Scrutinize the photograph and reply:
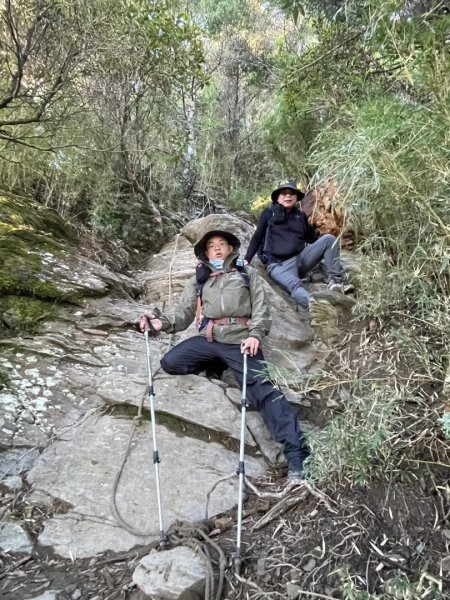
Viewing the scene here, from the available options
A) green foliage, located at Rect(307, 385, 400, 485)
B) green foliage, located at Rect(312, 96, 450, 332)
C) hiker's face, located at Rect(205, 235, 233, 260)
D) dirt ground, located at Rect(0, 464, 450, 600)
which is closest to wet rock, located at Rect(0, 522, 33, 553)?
dirt ground, located at Rect(0, 464, 450, 600)

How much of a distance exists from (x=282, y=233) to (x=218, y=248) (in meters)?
1.57

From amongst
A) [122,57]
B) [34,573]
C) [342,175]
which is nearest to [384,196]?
[342,175]

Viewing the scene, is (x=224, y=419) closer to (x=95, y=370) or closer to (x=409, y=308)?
(x=95, y=370)

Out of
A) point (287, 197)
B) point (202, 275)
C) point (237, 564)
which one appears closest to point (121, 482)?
point (237, 564)

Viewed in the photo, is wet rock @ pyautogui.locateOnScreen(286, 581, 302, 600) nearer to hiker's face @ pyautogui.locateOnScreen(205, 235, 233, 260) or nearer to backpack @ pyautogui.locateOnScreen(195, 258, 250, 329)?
backpack @ pyautogui.locateOnScreen(195, 258, 250, 329)

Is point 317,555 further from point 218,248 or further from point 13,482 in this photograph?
point 218,248

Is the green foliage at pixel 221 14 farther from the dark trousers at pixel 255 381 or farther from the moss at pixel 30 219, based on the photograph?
the dark trousers at pixel 255 381

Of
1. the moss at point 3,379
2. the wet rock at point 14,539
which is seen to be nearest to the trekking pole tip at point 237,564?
the wet rock at point 14,539

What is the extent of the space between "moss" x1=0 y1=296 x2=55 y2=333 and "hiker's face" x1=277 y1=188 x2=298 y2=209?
3.26 m

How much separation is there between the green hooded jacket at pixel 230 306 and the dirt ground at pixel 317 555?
1.63 m

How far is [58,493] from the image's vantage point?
3740 millimetres

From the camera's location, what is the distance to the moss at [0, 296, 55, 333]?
5.38 meters

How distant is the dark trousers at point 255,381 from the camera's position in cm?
385

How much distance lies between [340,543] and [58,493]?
2.22 m
